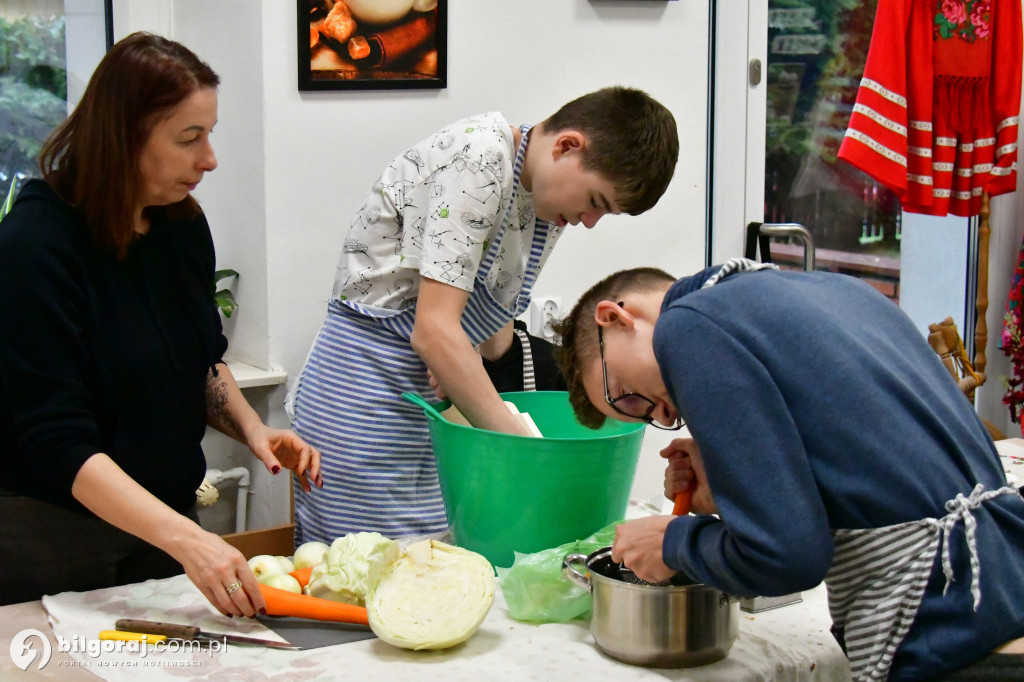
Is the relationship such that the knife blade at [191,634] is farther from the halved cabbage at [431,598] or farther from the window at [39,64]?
the window at [39,64]

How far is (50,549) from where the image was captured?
1.52 m

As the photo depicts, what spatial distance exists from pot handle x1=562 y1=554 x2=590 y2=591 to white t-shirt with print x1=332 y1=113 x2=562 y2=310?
1.75 ft

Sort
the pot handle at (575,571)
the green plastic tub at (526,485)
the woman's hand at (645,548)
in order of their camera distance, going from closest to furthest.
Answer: the woman's hand at (645,548) → the pot handle at (575,571) → the green plastic tub at (526,485)

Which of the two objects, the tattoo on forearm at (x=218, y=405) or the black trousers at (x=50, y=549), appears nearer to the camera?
the black trousers at (x=50, y=549)

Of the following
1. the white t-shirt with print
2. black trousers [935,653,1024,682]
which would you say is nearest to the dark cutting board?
the white t-shirt with print

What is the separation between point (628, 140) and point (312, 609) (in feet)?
2.93

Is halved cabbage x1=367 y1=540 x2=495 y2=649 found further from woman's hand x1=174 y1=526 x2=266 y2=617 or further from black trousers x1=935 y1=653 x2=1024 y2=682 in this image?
black trousers x1=935 y1=653 x2=1024 y2=682

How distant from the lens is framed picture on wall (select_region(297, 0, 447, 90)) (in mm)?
2340

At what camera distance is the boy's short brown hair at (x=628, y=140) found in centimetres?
168

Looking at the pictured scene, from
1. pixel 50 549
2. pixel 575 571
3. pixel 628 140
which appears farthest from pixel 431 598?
pixel 628 140

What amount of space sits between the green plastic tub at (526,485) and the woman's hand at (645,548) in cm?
21

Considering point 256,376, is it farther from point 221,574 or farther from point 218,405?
point 221,574

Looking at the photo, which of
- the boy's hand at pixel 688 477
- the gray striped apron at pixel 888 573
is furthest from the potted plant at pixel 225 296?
the gray striped apron at pixel 888 573

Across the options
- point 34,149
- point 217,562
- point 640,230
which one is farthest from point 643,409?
point 34,149
